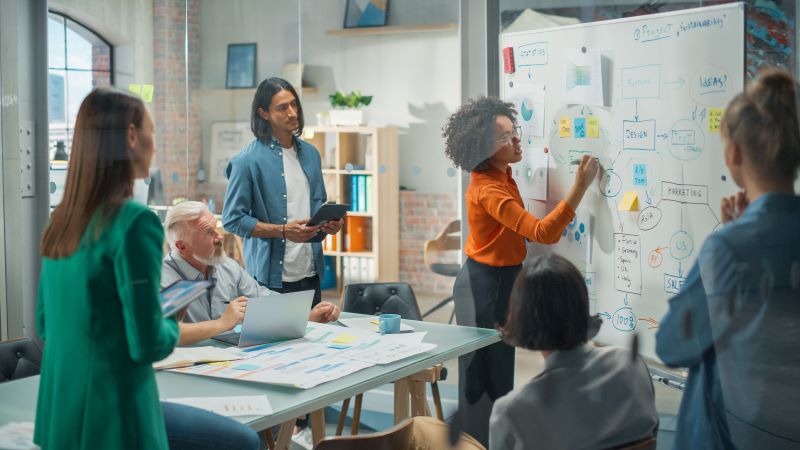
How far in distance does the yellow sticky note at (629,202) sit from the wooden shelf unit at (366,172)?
4.73 feet

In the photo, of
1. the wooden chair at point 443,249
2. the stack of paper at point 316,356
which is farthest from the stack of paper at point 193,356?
the wooden chair at point 443,249

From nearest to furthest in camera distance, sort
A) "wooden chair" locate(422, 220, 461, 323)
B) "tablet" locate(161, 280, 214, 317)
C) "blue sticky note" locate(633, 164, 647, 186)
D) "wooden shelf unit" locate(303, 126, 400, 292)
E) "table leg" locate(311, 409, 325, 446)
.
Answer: "tablet" locate(161, 280, 214, 317) → "blue sticky note" locate(633, 164, 647, 186) → "table leg" locate(311, 409, 325, 446) → "wooden chair" locate(422, 220, 461, 323) → "wooden shelf unit" locate(303, 126, 400, 292)

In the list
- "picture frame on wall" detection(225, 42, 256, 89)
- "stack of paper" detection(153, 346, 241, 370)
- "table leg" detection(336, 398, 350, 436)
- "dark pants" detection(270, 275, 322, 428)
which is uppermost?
"picture frame on wall" detection(225, 42, 256, 89)

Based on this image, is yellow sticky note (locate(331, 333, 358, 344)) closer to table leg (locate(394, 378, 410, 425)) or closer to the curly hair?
table leg (locate(394, 378, 410, 425))

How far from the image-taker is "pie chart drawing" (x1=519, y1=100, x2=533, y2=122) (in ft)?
7.63

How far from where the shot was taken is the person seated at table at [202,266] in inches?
109

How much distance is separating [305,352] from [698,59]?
1333 millimetres

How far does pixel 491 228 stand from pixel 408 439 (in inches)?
24.0

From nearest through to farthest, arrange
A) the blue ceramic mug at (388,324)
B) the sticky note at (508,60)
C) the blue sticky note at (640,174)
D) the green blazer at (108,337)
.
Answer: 1. the green blazer at (108,337)
2. the blue sticky note at (640,174)
3. the sticky note at (508,60)
4. the blue ceramic mug at (388,324)

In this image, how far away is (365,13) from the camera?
3.24 metres

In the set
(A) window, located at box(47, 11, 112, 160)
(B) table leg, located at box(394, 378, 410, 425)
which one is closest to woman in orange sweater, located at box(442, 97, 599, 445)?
(B) table leg, located at box(394, 378, 410, 425)

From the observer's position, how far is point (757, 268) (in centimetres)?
194

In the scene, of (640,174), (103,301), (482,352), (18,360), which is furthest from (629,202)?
(18,360)

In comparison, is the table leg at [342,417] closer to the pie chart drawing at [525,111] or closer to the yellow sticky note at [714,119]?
the pie chart drawing at [525,111]
